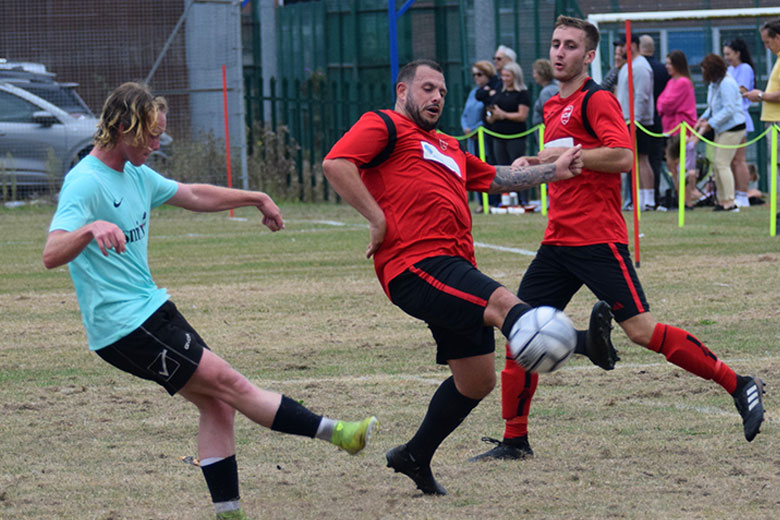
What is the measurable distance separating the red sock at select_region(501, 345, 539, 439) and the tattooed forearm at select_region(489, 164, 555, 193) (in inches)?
31.2

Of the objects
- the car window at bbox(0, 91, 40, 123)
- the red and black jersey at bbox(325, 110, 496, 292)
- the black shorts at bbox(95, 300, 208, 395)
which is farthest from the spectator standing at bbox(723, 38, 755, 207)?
the black shorts at bbox(95, 300, 208, 395)

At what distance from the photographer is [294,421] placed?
4504 millimetres

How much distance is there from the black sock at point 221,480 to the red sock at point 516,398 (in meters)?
1.45

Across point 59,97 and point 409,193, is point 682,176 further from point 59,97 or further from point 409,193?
point 59,97

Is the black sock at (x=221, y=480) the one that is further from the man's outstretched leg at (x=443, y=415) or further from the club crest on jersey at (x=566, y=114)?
the club crest on jersey at (x=566, y=114)

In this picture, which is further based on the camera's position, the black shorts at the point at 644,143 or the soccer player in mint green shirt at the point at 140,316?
the black shorts at the point at 644,143

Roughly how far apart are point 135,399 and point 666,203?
13.2 metres

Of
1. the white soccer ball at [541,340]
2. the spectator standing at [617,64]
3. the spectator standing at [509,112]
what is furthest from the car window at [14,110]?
the white soccer ball at [541,340]

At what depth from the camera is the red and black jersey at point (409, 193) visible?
4.85 m

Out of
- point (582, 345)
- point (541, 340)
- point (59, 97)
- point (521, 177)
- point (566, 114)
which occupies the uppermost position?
point (59, 97)

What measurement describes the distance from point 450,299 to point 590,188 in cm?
138

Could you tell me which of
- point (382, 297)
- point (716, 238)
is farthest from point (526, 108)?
point (382, 297)

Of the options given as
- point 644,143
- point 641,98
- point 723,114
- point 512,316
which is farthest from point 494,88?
point 512,316

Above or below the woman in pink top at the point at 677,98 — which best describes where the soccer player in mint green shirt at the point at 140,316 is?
below
